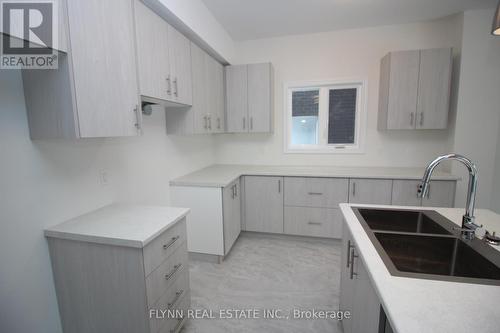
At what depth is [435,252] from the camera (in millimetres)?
1131

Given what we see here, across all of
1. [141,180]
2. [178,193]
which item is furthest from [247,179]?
[141,180]

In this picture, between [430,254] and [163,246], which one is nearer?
[430,254]

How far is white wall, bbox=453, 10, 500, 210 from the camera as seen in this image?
2.45m

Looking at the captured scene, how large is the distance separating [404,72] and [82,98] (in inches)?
125

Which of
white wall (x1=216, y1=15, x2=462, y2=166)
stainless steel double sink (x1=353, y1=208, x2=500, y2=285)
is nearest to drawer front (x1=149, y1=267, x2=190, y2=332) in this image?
stainless steel double sink (x1=353, y1=208, x2=500, y2=285)

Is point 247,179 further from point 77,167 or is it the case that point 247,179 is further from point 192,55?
point 77,167

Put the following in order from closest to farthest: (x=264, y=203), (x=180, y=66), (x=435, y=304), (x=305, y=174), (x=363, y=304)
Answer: (x=435, y=304) < (x=363, y=304) < (x=180, y=66) < (x=305, y=174) < (x=264, y=203)

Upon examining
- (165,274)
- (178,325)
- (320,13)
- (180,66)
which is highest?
(320,13)

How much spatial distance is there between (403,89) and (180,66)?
8.40 feet

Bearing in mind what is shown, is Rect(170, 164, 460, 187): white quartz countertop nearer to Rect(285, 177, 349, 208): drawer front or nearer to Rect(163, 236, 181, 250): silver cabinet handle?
Rect(285, 177, 349, 208): drawer front

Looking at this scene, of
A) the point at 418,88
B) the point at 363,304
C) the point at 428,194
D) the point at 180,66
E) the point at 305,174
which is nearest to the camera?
the point at 363,304

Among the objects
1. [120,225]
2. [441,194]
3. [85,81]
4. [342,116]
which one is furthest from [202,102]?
[441,194]

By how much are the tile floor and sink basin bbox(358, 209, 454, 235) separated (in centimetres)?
86

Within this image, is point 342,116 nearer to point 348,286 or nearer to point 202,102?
point 202,102
